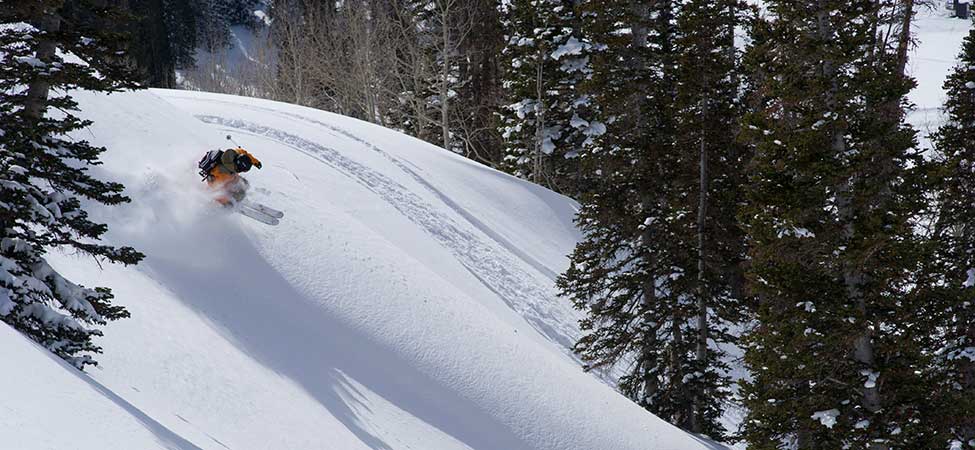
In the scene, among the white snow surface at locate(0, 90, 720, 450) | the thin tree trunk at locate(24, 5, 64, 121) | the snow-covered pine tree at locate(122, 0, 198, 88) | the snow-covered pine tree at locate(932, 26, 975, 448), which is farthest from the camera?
the snow-covered pine tree at locate(122, 0, 198, 88)

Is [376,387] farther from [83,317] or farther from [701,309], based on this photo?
[701,309]

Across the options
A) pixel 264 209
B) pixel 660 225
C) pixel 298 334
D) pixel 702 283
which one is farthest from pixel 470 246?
pixel 298 334

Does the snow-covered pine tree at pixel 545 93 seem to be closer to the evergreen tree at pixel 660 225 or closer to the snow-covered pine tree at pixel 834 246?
the evergreen tree at pixel 660 225

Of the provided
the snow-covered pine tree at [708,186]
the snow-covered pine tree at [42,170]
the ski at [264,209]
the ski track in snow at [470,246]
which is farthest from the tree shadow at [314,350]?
the snow-covered pine tree at [708,186]

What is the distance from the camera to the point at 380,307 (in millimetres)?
14828

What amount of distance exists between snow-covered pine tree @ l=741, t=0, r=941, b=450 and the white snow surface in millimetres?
3633

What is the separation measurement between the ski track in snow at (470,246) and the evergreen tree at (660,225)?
113 centimetres

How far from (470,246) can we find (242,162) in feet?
25.1

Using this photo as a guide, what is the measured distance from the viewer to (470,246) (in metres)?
21.7

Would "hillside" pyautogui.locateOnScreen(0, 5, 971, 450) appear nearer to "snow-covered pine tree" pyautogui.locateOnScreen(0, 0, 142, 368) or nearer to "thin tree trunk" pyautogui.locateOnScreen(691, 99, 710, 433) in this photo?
"snow-covered pine tree" pyautogui.locateOnScreen(0, 0, 142, 368)

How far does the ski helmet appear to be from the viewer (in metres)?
15.7

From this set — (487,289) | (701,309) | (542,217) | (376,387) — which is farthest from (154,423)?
(542,217)

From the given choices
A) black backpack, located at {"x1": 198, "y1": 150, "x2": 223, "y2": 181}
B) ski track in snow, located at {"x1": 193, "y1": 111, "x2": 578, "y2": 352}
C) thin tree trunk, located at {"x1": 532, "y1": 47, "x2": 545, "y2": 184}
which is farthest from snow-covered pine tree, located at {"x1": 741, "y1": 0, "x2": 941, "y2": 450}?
thin tree trunk, located at {"x1": 532, "y1": 47, "x2": 545, "y2": 184}

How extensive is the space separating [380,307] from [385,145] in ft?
42.3
